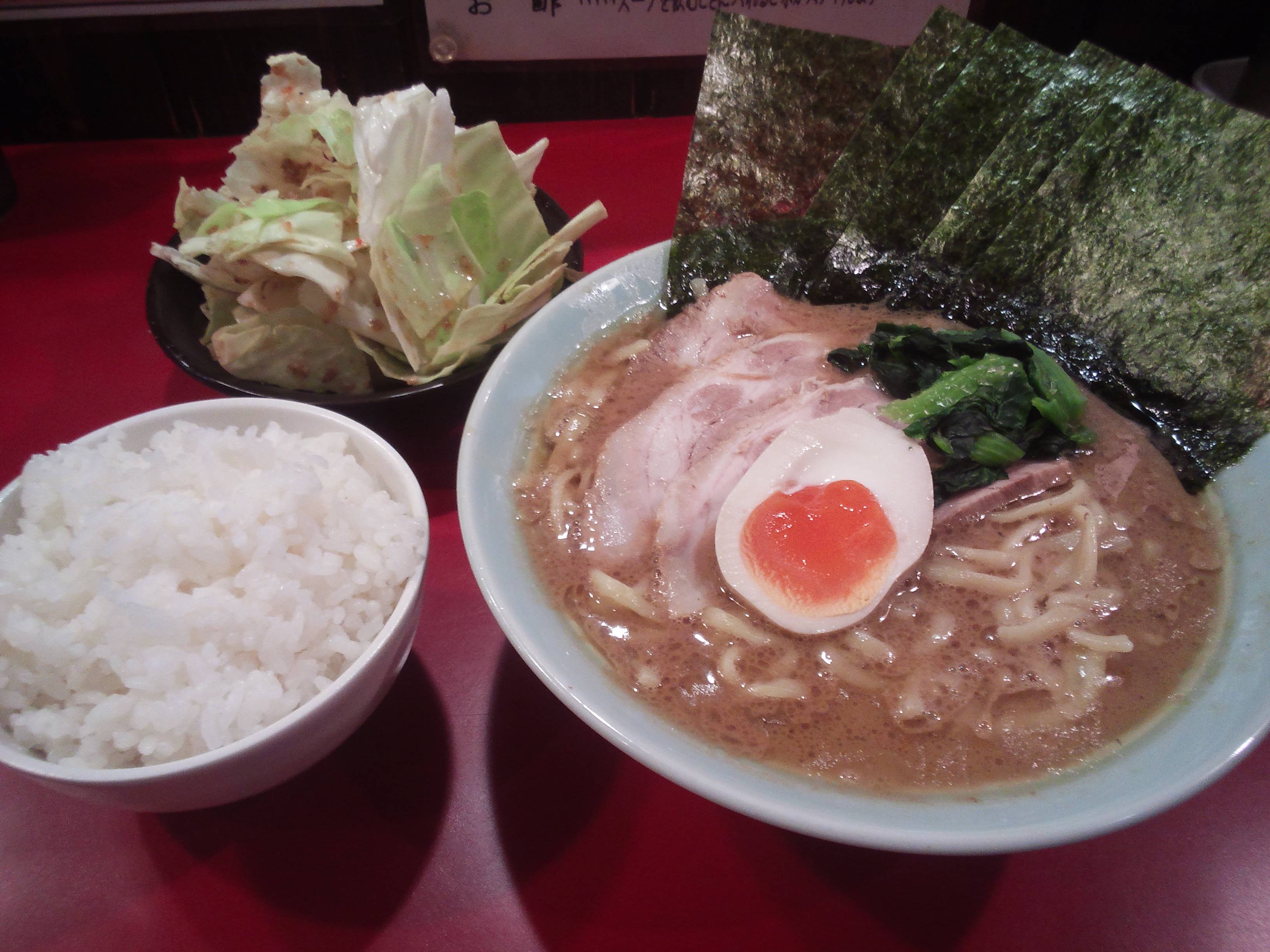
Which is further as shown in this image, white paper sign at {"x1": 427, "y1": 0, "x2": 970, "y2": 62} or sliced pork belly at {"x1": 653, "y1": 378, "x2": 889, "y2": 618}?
white paper sign at {"x1": 427, "y1": 0, "x2": 970, "y2": 62}

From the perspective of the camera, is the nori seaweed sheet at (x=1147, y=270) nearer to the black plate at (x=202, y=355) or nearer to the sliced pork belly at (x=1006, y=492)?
the sliced pork belly at (x=1006, y=492)

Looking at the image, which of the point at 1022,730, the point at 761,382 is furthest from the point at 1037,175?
the point at 1022,730

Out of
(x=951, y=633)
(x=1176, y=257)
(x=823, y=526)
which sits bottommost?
(x=951, y=633)

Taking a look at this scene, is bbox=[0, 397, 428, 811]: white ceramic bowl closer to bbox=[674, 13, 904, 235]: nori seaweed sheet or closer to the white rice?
the white rice

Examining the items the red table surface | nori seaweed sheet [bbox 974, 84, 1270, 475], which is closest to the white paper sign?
nori seaweed sheet [bbox 974, 84, 1270, 475]

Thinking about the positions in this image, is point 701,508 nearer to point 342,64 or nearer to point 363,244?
point 363,244

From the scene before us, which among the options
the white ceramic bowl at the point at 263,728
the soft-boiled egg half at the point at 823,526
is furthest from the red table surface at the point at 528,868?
the soft-boiled egg half at the point at 823,526

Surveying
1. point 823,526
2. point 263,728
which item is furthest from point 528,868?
point 823,526
